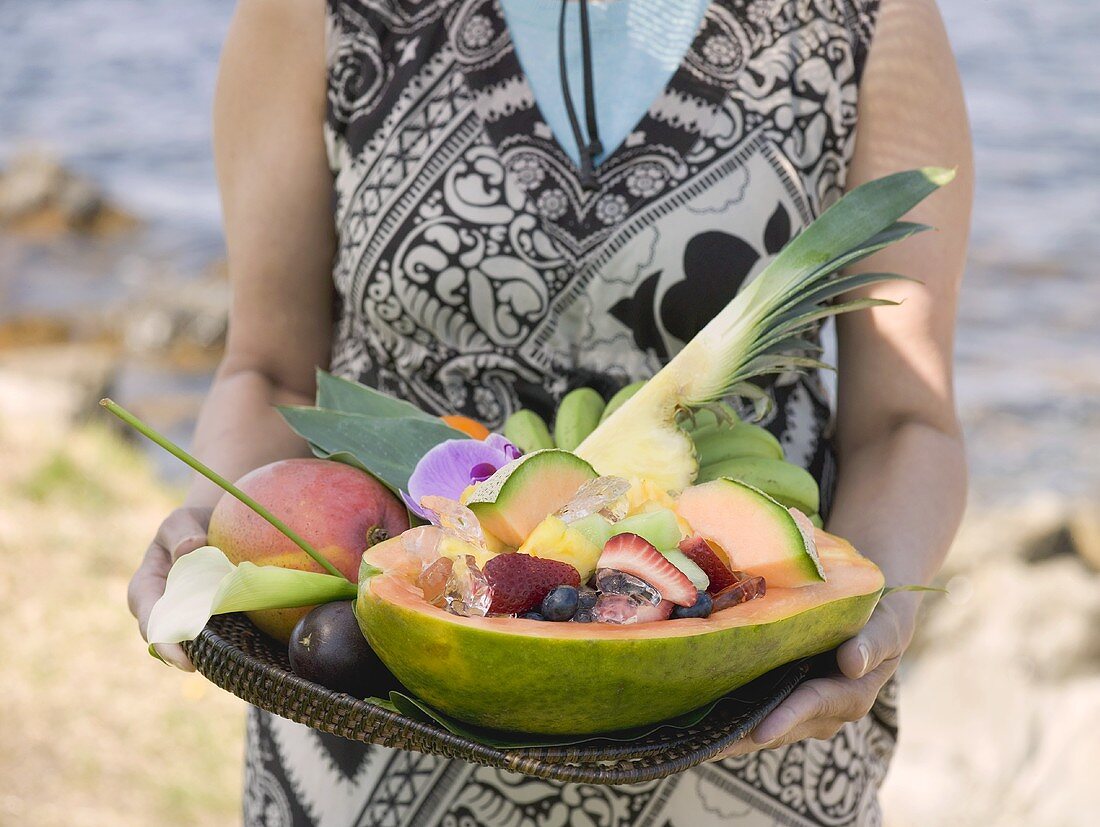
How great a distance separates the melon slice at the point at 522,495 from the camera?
1031 mm

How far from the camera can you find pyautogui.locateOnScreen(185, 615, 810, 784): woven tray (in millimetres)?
917

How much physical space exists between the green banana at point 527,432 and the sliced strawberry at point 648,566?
35 cm

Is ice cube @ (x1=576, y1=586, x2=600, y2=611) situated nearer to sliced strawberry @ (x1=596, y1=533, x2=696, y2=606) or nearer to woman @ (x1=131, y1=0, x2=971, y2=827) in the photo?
sliced strawberry @ (x1=596, y1=533, x2=696, y2=606)

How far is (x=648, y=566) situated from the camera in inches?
37.3

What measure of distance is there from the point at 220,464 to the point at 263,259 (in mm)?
299

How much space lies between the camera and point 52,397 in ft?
17.7

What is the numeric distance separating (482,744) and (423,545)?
0.61 ft

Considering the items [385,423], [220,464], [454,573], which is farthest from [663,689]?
[220,464]

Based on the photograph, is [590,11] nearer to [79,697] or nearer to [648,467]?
[648,467]

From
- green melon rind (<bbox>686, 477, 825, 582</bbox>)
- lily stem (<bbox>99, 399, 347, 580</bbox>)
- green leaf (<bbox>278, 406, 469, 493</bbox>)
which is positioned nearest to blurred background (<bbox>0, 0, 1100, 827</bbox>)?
green leaf (<bbox>278, 406, 469, 493</bbox>)

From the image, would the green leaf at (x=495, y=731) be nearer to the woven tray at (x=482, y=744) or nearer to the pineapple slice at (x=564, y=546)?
the woven tray at (x=482, y=744)

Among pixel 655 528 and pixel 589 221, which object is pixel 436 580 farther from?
pixel 589 221

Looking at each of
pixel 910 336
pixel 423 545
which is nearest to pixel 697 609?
pixel 423 545

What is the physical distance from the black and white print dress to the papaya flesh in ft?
1.61
